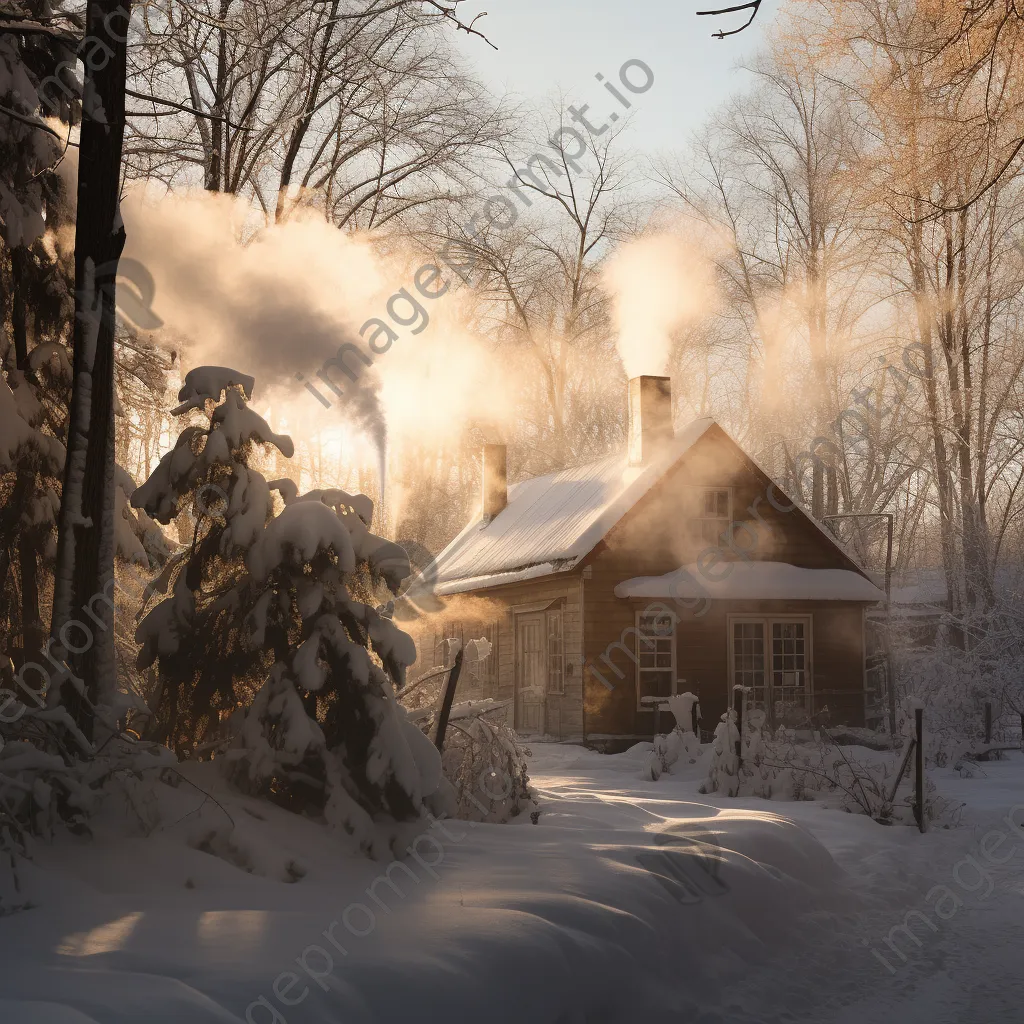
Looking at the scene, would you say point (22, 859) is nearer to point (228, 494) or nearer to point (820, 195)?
point (228, 494)

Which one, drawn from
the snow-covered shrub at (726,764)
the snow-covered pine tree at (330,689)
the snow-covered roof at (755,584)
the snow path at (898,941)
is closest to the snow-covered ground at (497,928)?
the snow path at (898,941)

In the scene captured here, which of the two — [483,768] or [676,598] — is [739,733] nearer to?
[483,768]

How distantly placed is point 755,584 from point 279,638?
15.6 meters

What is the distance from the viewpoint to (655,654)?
70.3 feet

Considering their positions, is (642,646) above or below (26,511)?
below

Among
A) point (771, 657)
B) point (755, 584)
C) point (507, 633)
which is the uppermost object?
point (755, 584)

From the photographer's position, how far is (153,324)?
10.2m

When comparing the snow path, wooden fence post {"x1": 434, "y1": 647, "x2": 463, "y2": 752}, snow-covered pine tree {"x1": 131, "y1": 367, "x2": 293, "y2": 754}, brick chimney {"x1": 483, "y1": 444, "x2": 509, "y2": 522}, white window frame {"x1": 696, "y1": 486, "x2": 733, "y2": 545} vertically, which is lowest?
the snow path

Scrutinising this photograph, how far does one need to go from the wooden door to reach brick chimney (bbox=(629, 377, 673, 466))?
3871 millimetres

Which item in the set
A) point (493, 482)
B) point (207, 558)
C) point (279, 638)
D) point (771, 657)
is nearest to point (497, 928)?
point (279, 638)

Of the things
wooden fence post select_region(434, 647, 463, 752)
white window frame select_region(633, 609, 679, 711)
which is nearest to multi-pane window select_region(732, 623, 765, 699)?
white window frame select_region(633, 609, 679, 711)

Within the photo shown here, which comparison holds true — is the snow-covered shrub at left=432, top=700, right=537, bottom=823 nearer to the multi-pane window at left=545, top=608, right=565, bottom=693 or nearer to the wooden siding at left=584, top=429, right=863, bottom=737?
the wooden siding at left=584, top=429, right=863, bottom=737

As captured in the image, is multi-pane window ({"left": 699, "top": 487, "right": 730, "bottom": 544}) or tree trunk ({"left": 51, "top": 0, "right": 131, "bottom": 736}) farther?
multi-pane window ({"left": 699, "top": 487, "right": 730, "bottom": 544})

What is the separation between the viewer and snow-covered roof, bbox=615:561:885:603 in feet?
69.5
